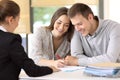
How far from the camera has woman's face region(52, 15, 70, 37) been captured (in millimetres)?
2676

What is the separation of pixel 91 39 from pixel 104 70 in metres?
0.80

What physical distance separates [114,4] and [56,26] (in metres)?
1.51

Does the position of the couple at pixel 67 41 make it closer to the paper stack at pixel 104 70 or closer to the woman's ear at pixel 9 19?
the woman's ear at pixel 9 19

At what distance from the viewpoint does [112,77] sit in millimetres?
1819

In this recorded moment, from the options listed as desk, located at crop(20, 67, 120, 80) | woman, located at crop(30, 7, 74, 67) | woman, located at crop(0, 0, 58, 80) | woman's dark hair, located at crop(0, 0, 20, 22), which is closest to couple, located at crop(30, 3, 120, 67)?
woman, located at crop(30, 7, 74, 67)

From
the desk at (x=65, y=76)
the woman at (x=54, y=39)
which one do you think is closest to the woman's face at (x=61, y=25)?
the woman at (x=54, y=39)

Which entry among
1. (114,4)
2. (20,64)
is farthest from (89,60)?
(114,4)

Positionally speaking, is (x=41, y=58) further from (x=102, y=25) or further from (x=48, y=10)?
(x=48, y=10)

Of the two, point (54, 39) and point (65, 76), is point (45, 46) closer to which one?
point (54, 39)

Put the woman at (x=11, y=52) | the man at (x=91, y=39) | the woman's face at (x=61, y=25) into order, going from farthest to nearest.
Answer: the woman's face at (x=61, y=25) < the man at (x=91, y=39) < the woman at (x=11, y=52)

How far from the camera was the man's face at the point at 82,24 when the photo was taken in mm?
2470

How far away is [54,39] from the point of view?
2.83 metres

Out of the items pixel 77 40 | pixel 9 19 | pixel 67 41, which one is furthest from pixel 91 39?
pixel 9 19

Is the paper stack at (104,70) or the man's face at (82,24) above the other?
the man's face at (82,24)
